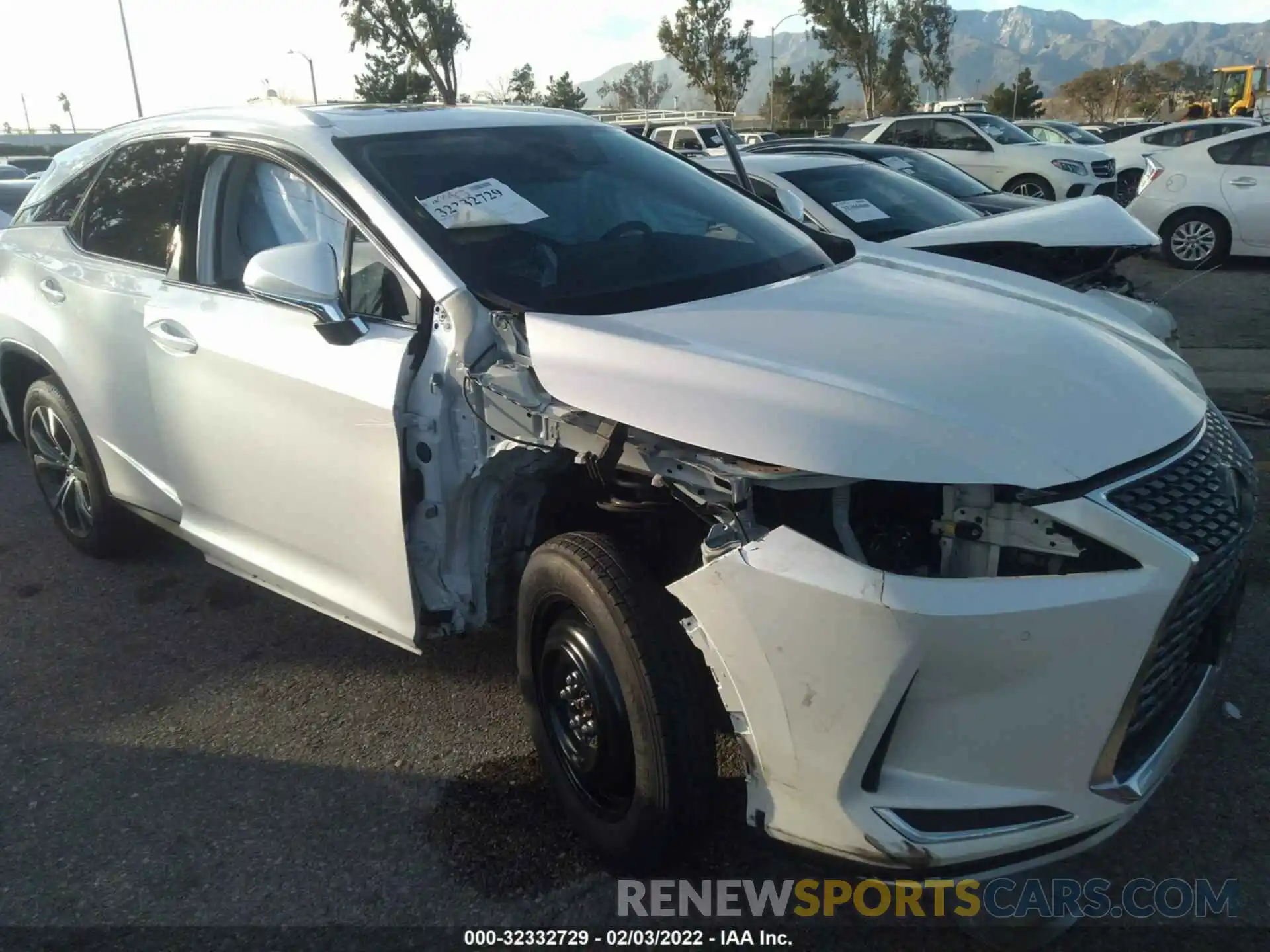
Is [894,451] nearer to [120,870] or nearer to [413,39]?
[120,870]

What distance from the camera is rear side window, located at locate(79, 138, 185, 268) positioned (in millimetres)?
3584

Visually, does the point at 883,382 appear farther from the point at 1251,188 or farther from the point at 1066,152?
the point at 1066,152

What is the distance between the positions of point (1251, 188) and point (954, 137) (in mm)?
4860

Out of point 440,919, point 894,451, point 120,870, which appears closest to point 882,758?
point 894,451

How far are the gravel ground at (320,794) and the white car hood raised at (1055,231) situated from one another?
212 centimetres

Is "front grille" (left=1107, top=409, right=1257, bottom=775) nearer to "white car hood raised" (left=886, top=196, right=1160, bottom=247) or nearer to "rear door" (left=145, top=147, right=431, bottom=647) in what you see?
"rear door" (left=145, top=147, right=431, bottom=647)

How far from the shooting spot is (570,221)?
3.05 meters

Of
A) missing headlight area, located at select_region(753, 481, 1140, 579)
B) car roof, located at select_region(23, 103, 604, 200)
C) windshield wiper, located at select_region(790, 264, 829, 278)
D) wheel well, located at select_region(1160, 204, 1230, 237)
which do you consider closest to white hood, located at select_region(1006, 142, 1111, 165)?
wheel well, located at select_region(1160, 204, 1230, 237)

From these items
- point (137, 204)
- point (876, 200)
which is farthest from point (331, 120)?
point (876, 200)

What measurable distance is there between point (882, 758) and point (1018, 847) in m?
0.30

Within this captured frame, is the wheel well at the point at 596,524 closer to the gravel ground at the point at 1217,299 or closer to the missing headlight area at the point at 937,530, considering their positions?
the missing headlight area at the point at 937,530

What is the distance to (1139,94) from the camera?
73.0m

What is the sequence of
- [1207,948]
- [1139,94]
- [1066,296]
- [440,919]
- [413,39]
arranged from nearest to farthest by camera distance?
[1207,948] < [440,919] < [1066,296] < [413,39] < [1139,94]

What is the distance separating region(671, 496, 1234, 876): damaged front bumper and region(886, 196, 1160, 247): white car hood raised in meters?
4.07
